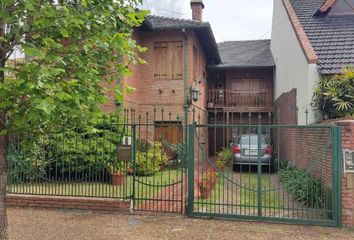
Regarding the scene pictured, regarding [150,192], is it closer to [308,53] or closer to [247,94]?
[308,53]

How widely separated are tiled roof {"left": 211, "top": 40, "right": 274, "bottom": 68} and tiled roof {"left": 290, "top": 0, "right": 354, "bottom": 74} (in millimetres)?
5983

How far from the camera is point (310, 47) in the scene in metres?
10.5

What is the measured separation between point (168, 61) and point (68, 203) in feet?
28.8

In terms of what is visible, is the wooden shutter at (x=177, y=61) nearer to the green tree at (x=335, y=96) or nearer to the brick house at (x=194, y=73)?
the brick house at (x=194, y=73)

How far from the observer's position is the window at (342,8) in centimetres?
1341

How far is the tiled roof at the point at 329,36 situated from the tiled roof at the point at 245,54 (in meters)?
5.98

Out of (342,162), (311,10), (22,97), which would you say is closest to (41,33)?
(22,97)

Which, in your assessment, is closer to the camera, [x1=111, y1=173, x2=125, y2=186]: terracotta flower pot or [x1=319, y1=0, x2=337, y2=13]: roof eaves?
[x1=111, y1=173, x2=125, y2=186]: terracotta flower pot

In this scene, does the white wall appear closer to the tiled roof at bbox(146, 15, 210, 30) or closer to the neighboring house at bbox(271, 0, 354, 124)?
the neighboring house at bbox(271, 0, 354, 124)

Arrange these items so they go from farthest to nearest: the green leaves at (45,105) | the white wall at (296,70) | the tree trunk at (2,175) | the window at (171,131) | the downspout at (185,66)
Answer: the downspout at (185,66), the white wall at (296,70), the window at (171,131), the tree trunk at (2,175), the green leaves at (45,105)

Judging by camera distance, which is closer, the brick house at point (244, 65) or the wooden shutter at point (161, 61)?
the brick house at point (244, 65)

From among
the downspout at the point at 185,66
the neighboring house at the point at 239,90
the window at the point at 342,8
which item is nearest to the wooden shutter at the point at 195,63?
the downspout at the point at 185,66

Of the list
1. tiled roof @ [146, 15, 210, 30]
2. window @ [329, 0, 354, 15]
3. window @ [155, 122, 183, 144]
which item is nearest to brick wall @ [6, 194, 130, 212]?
window @ [155, 122, 183, 144]

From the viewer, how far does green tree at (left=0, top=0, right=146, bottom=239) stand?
11.1 ft
